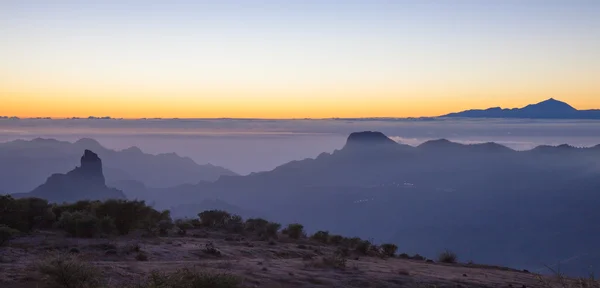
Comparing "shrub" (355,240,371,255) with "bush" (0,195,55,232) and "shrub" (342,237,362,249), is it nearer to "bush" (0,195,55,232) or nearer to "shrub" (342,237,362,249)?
"shrub" (342,237,362,249)

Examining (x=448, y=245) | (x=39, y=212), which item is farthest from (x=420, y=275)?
(x=448, y=245)

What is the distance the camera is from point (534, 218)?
138 m

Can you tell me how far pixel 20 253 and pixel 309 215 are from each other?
564 ft

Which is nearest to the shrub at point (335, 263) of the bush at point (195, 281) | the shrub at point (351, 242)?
the bush at point (195, 281)

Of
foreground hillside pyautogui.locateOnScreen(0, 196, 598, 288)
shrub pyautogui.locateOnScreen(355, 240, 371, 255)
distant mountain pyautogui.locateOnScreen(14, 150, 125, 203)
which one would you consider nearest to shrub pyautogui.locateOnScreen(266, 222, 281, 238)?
foreground hillside pyautogui.locateOnScreen(0, 196, 598, 288)

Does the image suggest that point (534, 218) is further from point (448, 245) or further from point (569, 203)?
point (448, 245)

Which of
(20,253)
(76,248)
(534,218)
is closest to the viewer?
A: (20,253)

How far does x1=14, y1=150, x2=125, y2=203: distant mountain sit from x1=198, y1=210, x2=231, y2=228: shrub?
122 metres

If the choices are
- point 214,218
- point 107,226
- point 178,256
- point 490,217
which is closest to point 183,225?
point 214,218

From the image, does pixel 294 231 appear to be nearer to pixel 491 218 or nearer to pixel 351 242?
pixel 351 242

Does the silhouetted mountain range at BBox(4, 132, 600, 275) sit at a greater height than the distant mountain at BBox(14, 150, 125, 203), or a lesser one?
lesser

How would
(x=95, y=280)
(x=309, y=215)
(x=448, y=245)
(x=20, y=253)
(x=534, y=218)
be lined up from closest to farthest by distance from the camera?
(x=95, y=280), (x=20, y=253), (x=448, y=245), (x=534, y=218), (x=309, y=215)

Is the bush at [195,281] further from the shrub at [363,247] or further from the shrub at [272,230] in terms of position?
the shrub at [272,230]

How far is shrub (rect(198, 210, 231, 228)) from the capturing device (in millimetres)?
37897
